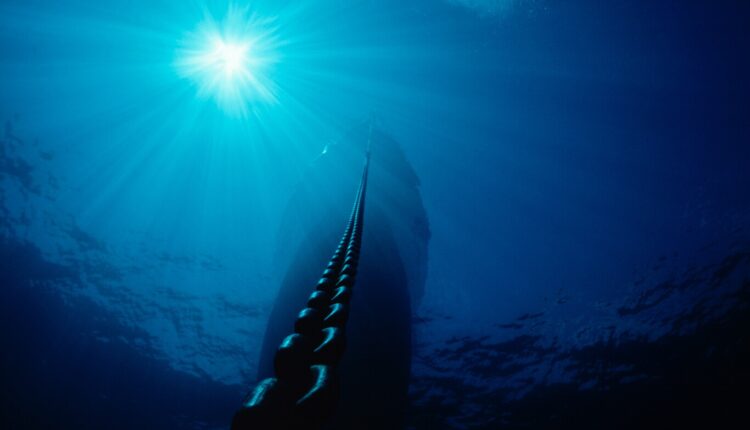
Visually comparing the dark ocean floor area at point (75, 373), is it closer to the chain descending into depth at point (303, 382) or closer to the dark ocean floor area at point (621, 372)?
the dark ocean floor area at point (621, 372)

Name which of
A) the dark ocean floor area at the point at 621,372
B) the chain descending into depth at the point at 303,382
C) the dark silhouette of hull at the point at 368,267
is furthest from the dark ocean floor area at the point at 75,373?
the chain descending into depth at the point at 303,382

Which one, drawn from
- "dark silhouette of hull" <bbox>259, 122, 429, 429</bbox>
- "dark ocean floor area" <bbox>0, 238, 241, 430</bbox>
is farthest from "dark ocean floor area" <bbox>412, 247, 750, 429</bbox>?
"dark ocean floor area" <bbox>0, 238, 241, 430</bbox>

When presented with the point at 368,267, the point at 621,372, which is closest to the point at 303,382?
the point at 368,267

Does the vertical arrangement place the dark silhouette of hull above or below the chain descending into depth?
above

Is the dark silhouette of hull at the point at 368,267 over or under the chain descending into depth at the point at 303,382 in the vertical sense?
over

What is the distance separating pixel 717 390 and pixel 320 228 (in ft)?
62.0

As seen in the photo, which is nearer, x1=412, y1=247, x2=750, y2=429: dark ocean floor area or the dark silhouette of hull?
the dark silhouette of hull

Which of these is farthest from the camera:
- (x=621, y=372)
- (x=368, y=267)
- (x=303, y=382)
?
(x=621, y=372)

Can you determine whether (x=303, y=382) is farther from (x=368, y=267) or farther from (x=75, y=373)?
(x=75, y=373)

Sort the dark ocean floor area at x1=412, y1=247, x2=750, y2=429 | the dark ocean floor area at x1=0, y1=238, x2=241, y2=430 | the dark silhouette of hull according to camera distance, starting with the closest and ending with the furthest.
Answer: the dark silhouette of hull, the dark ocean floor area at x1=412, y1=247, x2=750, y2=429, the dark ocean floor area at x1=0, y1=238, x2=241, y2=430

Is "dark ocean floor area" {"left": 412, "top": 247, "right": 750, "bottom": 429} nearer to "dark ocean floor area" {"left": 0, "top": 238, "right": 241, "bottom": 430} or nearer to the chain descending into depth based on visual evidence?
"dark ocean floor area" {"left": 0, "top": 238, "right": 241, "bottom": 430}

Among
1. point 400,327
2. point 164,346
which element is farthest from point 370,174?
point 164,346

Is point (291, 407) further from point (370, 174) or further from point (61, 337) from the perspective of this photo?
point (61, 337)

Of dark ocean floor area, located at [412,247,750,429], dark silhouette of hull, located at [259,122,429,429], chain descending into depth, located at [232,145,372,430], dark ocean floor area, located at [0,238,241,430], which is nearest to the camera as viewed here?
chain descending into depth, located at [232,145,372,430]
